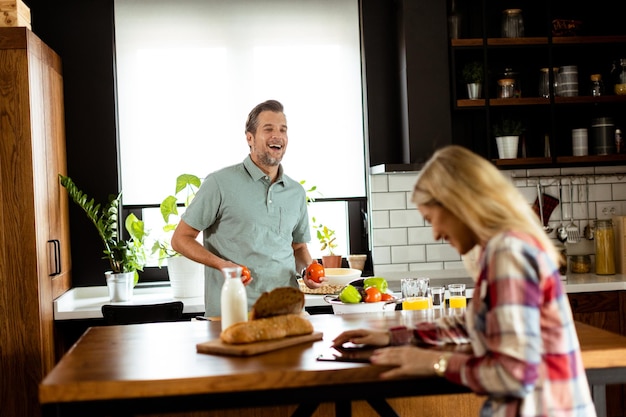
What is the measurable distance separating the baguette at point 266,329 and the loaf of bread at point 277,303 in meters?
0.04

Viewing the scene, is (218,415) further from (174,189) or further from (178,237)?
(174,189)

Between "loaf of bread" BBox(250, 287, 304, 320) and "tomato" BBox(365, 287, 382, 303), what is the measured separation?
631 millimetres

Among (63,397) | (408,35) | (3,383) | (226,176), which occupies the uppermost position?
(408,35)

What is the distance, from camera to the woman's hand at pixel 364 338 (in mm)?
2420

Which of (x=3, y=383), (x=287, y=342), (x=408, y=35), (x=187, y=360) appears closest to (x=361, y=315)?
(x=287, y=342)

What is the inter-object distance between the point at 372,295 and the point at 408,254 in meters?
1.96

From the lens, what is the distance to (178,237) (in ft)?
12.2

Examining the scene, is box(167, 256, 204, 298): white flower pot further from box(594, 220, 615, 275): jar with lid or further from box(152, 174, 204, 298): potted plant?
box(594, 220, 615, 275): jar with lid

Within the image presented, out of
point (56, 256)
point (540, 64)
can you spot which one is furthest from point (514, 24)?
point (56, 256)

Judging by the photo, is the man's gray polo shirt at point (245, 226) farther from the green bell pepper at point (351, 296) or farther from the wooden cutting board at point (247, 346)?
the wooden cutting board at point (247, 346)

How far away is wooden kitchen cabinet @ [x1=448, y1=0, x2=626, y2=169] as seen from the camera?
5.11m

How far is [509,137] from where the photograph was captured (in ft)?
Result: 16.6

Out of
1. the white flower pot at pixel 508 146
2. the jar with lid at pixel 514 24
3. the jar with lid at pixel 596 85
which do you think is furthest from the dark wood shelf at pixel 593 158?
the jar with lid at pixel 514 24

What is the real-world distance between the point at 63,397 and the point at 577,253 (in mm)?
4097
